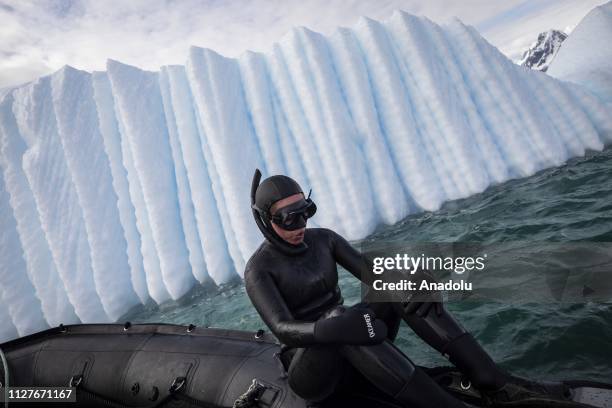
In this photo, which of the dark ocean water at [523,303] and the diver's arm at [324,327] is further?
the dark ocean water at [523,303]

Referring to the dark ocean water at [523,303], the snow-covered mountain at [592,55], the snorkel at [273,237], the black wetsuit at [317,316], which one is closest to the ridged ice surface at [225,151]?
the dark ocean water at [523,303]

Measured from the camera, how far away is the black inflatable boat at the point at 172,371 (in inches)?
83.2

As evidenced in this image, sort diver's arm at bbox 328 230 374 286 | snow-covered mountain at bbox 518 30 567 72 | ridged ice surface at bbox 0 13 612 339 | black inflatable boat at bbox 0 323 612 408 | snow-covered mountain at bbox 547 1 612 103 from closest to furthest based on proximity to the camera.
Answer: black inflatable boat at bbox 0 323 612 408, diver's arm at bbox 328 230 374 286, ridged ice surface at bbox 0 13 612 339, snow-covered mountain at bbox 547 1 612 103, snow-covered mountain at bbox 518 30 567 72

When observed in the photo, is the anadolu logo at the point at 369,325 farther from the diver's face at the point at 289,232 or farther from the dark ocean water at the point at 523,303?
the dark ocean water at the point at 523,303

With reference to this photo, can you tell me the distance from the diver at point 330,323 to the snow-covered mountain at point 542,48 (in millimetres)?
71696

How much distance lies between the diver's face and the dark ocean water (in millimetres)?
1815

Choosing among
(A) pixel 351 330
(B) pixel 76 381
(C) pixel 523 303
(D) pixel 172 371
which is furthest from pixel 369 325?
Result: (B) pixel 76 381

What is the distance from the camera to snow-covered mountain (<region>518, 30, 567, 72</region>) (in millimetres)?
60938

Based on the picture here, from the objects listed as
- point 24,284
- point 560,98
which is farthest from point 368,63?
point 24,284

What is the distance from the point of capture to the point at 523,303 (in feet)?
11.5

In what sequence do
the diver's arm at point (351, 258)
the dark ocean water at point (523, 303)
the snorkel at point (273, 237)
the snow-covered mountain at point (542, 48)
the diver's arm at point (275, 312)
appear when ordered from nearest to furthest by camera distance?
the diver's arm at point (275, 312) < the snorkel at point (273, 237) < the diver's arm at point (351, 258) < the dark ocean water at point (523, 303) < the snow-covered mountain at point (542, 48)

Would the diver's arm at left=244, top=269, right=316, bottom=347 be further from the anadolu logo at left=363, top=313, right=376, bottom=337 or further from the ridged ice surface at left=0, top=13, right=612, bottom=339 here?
the ridged ice surface at left=0, top=13, right=612, bottom=339

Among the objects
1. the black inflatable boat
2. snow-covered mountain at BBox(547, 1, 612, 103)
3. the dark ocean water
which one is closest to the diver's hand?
the black inflatable boat

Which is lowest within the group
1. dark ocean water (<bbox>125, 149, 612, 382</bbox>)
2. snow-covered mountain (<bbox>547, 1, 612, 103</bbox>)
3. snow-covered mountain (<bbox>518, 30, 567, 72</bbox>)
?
dark ocean water (<bbox>125, 149, 612, 382</bbox>)
